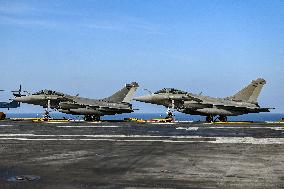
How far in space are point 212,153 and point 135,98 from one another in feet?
136

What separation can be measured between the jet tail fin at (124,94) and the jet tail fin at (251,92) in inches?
656

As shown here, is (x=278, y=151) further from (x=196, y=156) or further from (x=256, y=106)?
(x=256, y=106)

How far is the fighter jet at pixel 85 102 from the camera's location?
54688 mm

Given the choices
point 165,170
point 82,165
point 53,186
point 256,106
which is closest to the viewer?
point 53,186

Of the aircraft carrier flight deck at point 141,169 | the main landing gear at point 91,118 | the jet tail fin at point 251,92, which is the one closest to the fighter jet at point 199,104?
the jet tail fin at point 251,92

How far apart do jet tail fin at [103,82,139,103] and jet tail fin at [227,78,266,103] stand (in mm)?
16652

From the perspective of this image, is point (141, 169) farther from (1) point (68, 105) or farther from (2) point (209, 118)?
(2) point (209, 118)

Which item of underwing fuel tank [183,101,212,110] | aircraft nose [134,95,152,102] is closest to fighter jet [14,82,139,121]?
aircraft nose [134,95,152,102]

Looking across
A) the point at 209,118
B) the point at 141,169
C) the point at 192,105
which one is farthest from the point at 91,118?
the point at 141,169

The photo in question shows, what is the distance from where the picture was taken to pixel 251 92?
5762cm

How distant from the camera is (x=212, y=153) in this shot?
617 inches

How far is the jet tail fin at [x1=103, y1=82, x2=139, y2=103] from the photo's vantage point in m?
61.2

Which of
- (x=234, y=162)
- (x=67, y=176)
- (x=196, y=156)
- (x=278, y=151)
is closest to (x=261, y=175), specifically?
(x=234, y=162)

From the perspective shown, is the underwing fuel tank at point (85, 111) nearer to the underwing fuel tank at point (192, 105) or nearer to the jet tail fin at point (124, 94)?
the jet tail fin at point (124, 94)
